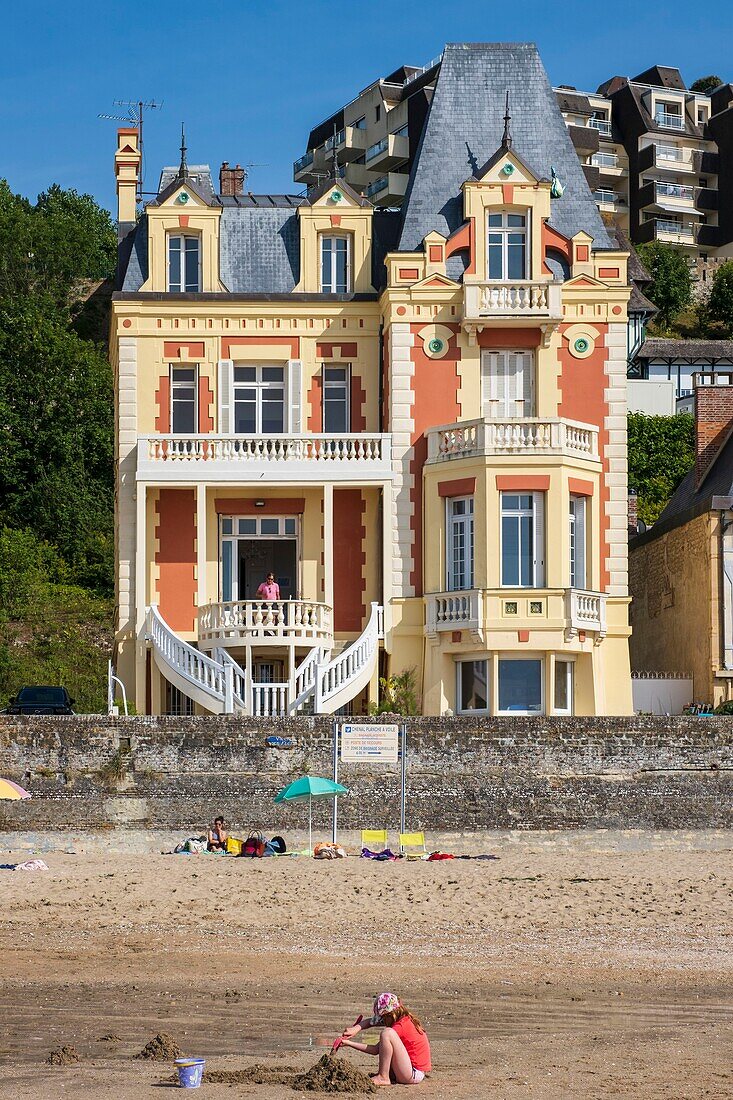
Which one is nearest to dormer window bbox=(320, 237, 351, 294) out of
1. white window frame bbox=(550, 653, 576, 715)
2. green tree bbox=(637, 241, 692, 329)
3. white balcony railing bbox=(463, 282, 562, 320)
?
white balcony railing bbox=(463, 282, 562, 320)

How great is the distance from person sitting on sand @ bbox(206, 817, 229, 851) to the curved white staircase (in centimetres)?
311

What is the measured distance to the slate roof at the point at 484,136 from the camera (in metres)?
36.6

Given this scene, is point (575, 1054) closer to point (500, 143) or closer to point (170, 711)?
point (170, 711)

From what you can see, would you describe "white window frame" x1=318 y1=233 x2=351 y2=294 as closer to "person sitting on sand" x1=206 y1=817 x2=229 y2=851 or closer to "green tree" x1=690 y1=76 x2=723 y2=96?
"person sitting on sand" x1=206 y1=817 x2=229 y2=851

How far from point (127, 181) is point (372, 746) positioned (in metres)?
16.0

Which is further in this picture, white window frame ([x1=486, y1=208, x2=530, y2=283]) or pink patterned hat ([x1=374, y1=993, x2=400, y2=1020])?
white window frame ([x1=486, y1=208, x2=530, y2=283])

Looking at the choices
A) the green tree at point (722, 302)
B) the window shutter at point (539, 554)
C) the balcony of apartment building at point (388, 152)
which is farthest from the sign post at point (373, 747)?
the green tree at point (722, 302)

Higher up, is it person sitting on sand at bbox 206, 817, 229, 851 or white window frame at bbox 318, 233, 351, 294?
white window frame at bbox 318, 233, 351, 294

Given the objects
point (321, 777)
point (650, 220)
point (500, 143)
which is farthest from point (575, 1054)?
point (650, 220)

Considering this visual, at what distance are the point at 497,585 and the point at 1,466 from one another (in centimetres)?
2534

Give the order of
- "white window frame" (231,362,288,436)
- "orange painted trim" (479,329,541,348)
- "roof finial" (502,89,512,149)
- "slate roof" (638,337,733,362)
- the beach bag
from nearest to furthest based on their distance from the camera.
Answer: the beach bag < "orange painted trim" (479,329,541,348) < "roof finial" (502,89,512,149) < "white window frame" (231,362,288,436) < "slate roof" (638,337,733,362)

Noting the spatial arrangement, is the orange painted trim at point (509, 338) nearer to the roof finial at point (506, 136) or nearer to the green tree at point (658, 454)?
the roof finial at point (506, 136)

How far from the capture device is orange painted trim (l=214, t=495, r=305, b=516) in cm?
3578

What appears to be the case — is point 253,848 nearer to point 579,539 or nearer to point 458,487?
point 458,487
